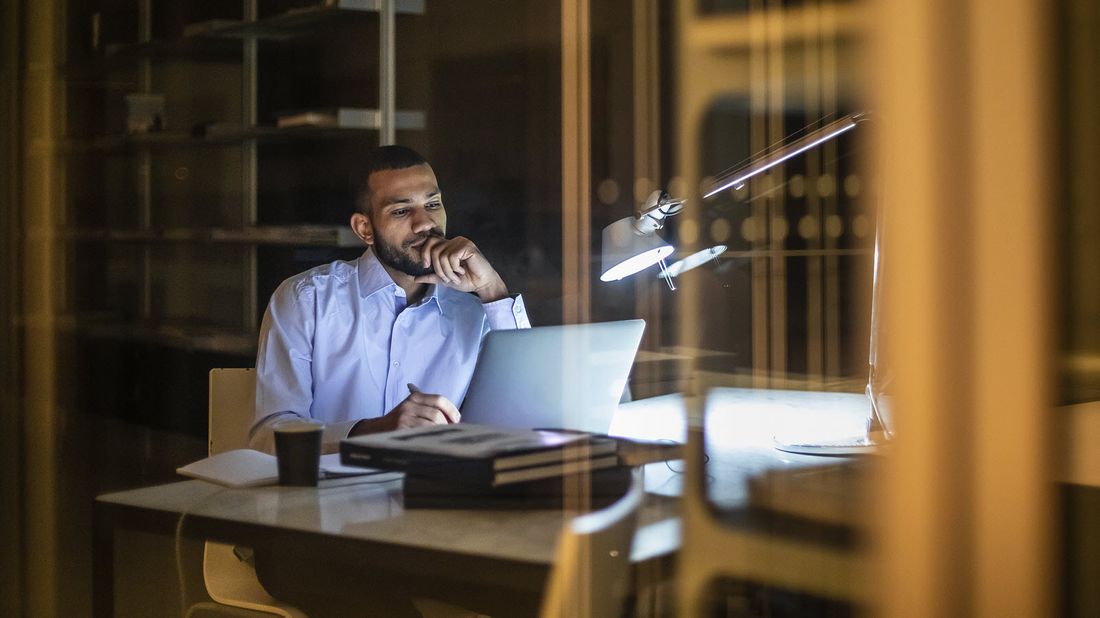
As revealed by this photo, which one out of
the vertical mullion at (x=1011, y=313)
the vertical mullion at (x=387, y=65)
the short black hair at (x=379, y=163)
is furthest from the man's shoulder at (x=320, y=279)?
the vertical mullion at (x=1011, y=313)

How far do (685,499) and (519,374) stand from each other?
0.48m

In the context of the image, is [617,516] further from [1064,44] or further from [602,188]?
[1064,44]

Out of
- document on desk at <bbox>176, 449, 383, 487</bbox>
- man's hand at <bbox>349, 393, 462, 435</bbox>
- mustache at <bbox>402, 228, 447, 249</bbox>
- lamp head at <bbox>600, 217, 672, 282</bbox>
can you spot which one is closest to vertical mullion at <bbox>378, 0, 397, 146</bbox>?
mustache at <bbox>402, 228, 447, 249</bbox>

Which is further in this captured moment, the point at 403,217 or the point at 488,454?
the point at 403,217

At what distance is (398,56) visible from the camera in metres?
1.49

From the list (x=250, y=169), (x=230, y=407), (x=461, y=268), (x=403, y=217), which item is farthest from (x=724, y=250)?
(x=250, y=169)

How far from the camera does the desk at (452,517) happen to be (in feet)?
2.52

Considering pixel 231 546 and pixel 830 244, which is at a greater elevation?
pixel 830 244

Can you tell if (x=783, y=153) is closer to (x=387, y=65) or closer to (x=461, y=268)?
(x=461, y=268)

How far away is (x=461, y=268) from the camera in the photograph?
4.92 ft

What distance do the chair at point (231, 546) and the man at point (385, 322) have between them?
0.04m

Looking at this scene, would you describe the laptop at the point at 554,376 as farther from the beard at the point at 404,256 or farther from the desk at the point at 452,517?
the beard at the point at 404,256

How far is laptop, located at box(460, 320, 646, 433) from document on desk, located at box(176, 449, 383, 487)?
0.17m

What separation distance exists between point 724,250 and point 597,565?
31 cm
